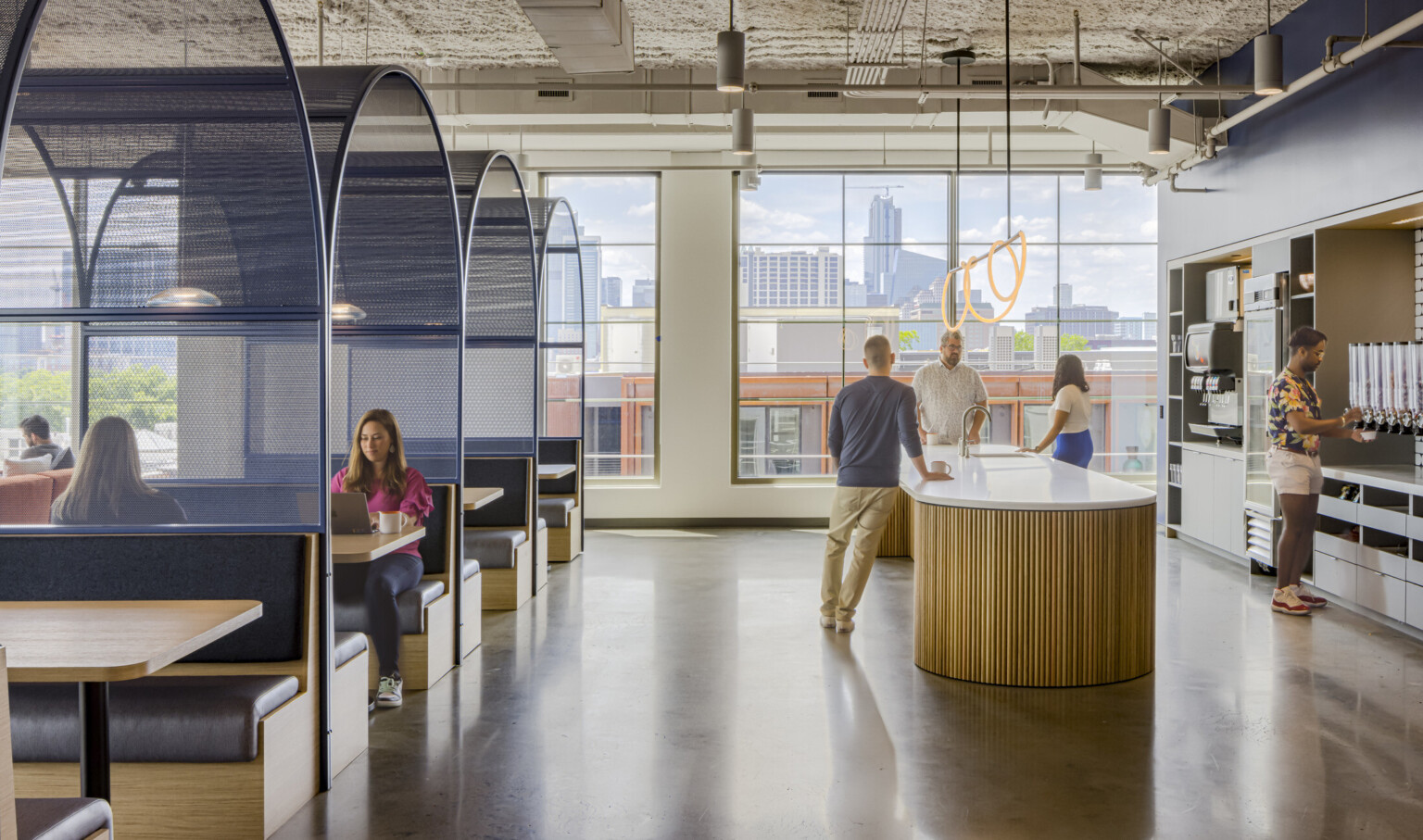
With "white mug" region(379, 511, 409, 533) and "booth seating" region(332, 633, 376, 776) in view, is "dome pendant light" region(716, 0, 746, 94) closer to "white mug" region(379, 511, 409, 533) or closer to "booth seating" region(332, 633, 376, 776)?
"white mug" region(379, 511, 409, 533)

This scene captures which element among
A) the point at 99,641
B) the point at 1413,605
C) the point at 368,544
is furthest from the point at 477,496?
the point at 1413,605

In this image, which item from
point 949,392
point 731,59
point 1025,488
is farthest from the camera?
point 949,392

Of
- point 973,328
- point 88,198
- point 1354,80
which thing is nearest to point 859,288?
point 973,328

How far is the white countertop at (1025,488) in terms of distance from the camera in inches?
179

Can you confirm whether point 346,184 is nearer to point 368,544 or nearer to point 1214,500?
point 368,544

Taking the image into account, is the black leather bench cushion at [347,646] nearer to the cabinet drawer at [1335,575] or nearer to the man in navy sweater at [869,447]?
the man in navy sweater at [869,447]

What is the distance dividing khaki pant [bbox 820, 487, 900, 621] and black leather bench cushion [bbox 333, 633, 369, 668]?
2.66m

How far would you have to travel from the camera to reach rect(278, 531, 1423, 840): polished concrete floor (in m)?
3.38

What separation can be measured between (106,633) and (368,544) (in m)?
1.39

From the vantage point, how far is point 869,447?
5578mm

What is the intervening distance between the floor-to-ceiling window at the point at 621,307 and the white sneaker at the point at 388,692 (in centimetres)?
628

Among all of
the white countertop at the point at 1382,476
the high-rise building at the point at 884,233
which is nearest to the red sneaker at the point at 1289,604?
the white countertop at the point at 1382,476

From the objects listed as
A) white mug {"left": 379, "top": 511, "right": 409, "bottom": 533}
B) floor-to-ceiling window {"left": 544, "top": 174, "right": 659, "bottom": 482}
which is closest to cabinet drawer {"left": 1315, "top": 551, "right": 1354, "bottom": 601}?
white mug {"left": 379, "top": 511, "right": 409, "bottom": 533}

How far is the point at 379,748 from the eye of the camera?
409 cm
